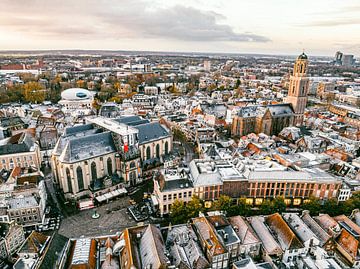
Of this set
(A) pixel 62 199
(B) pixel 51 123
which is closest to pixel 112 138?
(A) pixel 62 199

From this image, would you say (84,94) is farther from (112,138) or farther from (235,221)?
(235,221)

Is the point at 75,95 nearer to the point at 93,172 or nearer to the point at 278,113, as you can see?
the point at 93,172

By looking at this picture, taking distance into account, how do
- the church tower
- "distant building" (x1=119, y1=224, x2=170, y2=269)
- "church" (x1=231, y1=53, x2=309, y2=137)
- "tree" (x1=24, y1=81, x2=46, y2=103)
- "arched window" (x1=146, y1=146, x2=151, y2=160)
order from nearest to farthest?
"distant building" (x1=119, y1=224, x2=170, y2=269), "arched window" (x1=146, y1=146, x2=151, y2=160), the church tower, "church" (x1=231, y1=53, x2=309, y2=137), "tree" (x1=24, y1=81, x2=46, y2=103)

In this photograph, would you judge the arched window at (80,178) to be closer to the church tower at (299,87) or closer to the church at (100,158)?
the church at (100,158)

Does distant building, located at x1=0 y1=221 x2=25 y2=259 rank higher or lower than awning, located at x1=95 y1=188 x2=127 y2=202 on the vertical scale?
higher

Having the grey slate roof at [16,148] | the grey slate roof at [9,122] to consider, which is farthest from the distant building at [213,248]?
the grey slate roof at [9,122]

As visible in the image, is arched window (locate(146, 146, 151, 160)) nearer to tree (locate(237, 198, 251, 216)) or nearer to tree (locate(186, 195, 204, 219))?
tree (locate(186, 195, 204, 219))

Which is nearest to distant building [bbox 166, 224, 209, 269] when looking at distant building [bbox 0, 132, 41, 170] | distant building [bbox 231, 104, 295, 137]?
distant building [bbox 0, 132, 41, 170]
